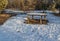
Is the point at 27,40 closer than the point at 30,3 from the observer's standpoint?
Yes

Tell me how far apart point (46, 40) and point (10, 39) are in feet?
4.06

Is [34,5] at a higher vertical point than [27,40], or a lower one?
lower

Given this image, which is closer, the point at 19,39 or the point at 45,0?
the point at 19,39

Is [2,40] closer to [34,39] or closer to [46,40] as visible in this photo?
[34,39]

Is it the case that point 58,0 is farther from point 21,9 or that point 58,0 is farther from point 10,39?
point 10,39

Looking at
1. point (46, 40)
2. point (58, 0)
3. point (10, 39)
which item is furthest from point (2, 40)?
point (58, 0)

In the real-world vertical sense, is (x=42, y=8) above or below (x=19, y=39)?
below

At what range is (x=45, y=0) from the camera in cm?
1816

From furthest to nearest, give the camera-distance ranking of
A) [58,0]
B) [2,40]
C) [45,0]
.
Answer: [45,0]
[58,0]
[2,40]

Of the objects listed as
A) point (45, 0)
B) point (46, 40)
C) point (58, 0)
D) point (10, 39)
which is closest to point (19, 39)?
point (10, 39)

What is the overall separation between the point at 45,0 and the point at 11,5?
3.75 meters

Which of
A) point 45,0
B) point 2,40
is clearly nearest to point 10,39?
point 2,40

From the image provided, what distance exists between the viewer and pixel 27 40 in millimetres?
5953

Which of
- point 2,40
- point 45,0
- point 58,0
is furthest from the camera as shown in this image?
point 45,0
